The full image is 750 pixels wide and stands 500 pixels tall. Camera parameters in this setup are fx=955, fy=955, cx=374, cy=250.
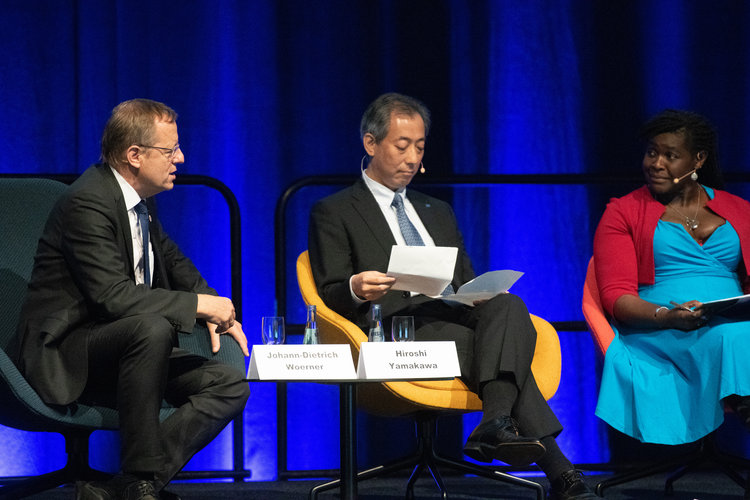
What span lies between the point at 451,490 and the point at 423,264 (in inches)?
46.9

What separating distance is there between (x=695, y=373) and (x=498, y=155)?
1.41 m

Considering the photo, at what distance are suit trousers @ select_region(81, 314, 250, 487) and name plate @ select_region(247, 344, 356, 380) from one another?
0.24 meters

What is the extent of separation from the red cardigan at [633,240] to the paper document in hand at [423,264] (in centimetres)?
82

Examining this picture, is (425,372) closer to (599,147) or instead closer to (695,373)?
(695,373)

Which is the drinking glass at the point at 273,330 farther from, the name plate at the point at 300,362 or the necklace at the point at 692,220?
the necklace at the point at 692,220

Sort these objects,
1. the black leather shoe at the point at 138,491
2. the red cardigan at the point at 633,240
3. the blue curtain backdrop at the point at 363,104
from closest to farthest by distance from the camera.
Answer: the black leather shoe at the point at 138,491, the red cardigan at the point at 633,240, the blue curtain backdrop at the point at 363,104

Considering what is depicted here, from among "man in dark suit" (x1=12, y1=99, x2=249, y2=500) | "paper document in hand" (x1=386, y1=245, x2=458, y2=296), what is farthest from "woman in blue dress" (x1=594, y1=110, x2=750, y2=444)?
"man in dark suit" (x1=12, y1=99, x2=249, y2=500)

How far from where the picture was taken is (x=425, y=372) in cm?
250

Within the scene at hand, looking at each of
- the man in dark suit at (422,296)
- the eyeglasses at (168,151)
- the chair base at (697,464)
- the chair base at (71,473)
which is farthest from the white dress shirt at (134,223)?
the chair base at (697,464)

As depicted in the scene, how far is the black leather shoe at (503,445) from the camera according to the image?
251 centimetres

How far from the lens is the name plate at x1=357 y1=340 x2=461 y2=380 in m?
2.44

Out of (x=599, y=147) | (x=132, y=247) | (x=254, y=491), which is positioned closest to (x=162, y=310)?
(x=132, y=247)

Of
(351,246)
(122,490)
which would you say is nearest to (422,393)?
(351,246)

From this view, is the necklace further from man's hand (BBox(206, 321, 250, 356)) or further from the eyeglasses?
the eyeglasses
